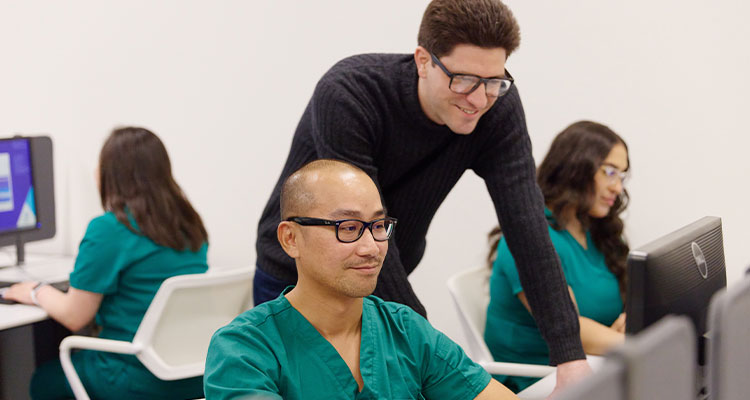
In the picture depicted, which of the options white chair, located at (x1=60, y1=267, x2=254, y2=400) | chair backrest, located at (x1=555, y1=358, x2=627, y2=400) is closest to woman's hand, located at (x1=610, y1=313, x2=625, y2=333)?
white chair, located at (x1=60, y1=267, x2=254, y2=400)

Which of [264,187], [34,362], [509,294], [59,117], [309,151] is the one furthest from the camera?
[59,117]

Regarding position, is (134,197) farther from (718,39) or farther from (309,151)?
(718,39)

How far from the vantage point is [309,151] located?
1.69 m

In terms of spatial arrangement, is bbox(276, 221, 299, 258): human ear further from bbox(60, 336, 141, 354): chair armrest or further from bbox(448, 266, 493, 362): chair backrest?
bbox(60, 336, 141, 354): chair armrest

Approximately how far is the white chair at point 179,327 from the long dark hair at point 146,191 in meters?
0.24

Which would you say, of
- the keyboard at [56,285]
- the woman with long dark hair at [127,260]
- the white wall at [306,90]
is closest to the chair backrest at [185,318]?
the woman with long dark hair at [127,260]

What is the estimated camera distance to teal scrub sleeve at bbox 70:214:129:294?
249 centimetres

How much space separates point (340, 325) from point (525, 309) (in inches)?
39.8

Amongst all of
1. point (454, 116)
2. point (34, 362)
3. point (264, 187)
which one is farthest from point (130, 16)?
point (454, 116)

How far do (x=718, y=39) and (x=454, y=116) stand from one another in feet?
4.60

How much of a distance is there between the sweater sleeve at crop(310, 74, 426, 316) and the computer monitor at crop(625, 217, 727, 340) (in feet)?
1.76

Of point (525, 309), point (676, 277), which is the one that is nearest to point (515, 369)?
point (525, 309)

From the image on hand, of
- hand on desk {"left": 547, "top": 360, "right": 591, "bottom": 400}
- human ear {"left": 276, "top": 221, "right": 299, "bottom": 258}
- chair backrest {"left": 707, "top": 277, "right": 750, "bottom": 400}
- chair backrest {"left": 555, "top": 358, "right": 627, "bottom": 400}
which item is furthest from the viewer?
hand on desk {"left": 547, "top": 360, "right": 591, "bottom": 400}

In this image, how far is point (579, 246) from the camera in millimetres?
2396
